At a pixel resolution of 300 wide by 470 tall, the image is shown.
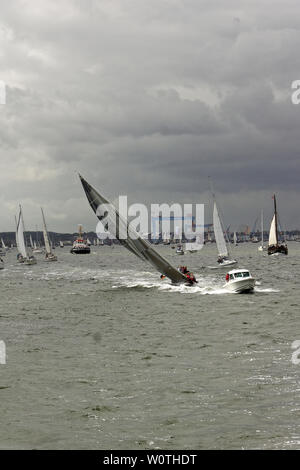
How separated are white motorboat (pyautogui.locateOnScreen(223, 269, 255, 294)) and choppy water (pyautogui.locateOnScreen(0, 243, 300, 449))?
818 centimetres

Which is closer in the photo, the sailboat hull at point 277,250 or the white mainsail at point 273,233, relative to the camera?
the white mainsail at point 273,233

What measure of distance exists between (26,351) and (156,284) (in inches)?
1490

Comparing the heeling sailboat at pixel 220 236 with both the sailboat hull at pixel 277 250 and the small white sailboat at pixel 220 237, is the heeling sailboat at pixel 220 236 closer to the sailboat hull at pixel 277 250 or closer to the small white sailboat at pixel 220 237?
the small white sailboat at pixel 220 237

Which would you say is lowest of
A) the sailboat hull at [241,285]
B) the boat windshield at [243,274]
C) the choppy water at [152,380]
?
the choppy water at [152,380]

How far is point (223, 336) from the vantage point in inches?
1040

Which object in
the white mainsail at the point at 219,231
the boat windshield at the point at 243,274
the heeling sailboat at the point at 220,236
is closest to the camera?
the boat windshield at the point at 243,274

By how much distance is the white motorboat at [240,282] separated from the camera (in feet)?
151

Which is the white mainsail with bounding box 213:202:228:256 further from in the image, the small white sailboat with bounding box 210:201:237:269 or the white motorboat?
the white motorboat

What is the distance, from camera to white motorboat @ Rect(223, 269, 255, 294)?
45.9 meters

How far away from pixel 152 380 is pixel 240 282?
29.4 metres

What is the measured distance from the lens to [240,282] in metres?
45.9

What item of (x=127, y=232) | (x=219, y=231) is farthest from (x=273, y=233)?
(x=127, y=232)

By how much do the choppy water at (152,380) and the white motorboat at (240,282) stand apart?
A: 8180mm

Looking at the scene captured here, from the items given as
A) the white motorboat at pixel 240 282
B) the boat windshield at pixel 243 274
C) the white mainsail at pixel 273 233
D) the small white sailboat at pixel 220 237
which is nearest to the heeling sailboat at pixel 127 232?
the white motorboat at pixel 240 282
